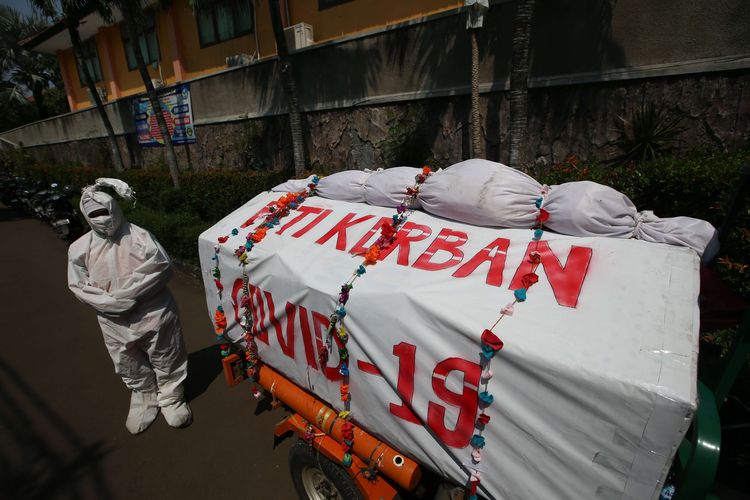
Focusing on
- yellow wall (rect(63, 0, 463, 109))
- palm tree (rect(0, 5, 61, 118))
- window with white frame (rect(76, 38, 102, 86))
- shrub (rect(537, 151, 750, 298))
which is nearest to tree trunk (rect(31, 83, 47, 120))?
palm tree (rect(0, 5, 61, 118))

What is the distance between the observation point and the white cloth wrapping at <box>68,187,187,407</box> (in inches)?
125

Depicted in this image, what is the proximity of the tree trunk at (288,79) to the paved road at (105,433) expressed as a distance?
3777 millimetres

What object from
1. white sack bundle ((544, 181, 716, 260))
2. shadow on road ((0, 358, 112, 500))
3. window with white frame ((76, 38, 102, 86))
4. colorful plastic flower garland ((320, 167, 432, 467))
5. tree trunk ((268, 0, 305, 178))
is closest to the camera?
white sack bundle ((544, 181, 716, 260))

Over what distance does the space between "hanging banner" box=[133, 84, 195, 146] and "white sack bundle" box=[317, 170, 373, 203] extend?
10.5 metres

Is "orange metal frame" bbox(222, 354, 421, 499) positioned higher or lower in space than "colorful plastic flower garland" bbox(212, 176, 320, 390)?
lower

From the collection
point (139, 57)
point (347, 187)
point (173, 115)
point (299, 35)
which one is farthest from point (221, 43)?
point (347, 187)

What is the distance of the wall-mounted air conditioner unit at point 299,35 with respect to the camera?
30.6 feet

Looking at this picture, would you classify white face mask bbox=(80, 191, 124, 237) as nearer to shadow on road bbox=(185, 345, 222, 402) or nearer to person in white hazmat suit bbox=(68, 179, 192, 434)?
person in white hazmat suit bbox=(68, 179, 192, 434)

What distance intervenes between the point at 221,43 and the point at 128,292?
1164cm

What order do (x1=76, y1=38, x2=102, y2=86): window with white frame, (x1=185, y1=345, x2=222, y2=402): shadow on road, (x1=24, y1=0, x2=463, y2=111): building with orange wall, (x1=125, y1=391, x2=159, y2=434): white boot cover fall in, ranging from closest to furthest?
(x1=125, y1=391, x2=159, y2=434): white boot cover
(x1=185, y1=345, x2=222, y2=402): shadow on road
(x1=24, y1=0, x2=463, y2=111): building with orange wall
(x1=76, y1=38, x2=102, y2=86): window with white frame

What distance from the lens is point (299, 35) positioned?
9.36 m

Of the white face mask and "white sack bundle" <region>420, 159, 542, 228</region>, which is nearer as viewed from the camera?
"white sack bundle" <region>420, 159, 542, 228</region>

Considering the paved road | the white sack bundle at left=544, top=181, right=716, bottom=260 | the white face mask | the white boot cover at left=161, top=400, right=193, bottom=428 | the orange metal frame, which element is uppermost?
the white sack bundle at left=544, top=181, right=716, bottom=260

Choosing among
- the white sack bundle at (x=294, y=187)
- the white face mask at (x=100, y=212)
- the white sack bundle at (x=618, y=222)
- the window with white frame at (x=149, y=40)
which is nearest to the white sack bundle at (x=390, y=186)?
the white sack bundle at (x=294, y=187)
